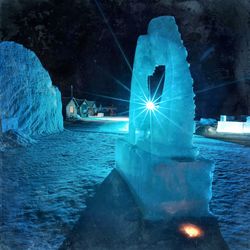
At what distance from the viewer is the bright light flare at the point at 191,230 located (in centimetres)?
451

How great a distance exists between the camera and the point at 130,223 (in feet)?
16.4

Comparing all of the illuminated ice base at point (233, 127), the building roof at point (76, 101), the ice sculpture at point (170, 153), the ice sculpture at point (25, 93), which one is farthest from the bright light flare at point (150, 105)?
the building roof at point (76, 101)

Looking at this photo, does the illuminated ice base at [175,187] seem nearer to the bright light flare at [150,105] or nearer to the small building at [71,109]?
the bright light flare at [150,105]

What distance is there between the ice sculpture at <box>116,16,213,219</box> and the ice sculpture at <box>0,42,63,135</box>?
10.4 metres

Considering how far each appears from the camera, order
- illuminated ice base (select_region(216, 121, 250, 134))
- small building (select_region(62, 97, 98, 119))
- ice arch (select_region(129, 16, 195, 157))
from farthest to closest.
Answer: small building (select_region(62, 97, 98, 119)), illuminated ice base (select_region(216, 121, 250, 134)), ice arch (select_region(129, 16, 195, 157))

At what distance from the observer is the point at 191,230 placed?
4664 millimetres

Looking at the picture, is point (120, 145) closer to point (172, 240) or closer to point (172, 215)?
point (172, 215)

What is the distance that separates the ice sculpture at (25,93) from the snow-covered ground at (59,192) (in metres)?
4.59

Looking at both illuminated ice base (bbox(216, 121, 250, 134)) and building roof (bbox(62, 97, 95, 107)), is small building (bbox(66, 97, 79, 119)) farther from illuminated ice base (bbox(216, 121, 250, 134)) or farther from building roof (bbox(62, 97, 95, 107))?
illuminated ice base (bbox(216, 121, 250, 134))

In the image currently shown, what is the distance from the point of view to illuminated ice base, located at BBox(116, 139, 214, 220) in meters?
5.00

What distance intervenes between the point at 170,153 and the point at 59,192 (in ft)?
11.0

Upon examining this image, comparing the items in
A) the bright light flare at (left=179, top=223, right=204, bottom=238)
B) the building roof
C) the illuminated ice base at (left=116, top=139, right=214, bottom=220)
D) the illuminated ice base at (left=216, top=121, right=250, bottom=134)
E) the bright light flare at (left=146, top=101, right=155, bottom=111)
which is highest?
the building roof

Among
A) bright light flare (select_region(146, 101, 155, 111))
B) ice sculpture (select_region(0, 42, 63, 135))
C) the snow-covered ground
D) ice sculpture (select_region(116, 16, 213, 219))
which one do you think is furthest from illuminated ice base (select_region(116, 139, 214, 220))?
ice sculpture (select_region(0, 42, 63, 135))

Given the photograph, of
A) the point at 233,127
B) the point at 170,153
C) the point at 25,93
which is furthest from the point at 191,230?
the point at 233,127
